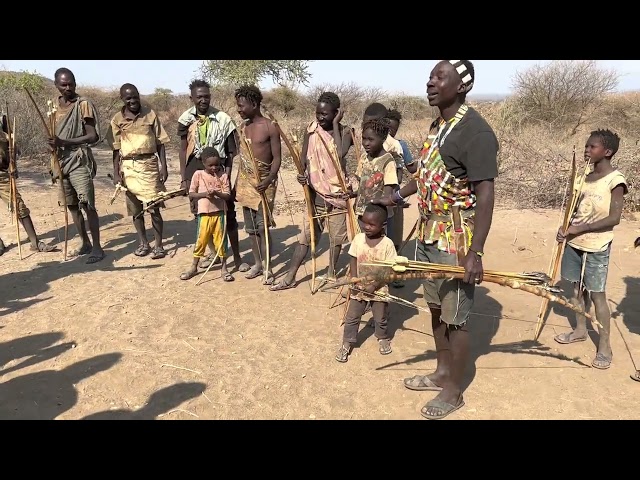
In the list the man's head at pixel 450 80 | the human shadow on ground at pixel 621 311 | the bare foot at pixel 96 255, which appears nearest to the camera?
the man's head at pixel 450 80

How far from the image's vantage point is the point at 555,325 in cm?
424

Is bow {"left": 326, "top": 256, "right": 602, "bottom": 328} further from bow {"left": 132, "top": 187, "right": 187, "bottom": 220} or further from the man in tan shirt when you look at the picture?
the man in tan shirt

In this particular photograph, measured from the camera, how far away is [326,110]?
4445 millimetres

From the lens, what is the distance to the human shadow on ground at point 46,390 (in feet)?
9.93

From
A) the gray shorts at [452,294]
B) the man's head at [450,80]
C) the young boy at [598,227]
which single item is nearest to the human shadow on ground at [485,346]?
the young boy at [598,227]

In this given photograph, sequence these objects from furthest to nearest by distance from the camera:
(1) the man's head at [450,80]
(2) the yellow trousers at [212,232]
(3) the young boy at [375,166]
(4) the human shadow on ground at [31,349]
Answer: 1. (2) the yellow trousers at [212,232]
2. (3) the young boy at [375,166]
3. (4) the human shadow on ground at [31,349]
4. (1) the man's head at [450,80]

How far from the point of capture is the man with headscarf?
2.42m

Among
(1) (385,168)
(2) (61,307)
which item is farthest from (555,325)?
(2) (61,307)

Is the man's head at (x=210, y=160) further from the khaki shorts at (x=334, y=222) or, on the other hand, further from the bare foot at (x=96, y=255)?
the bare foot at (x=96, y=255)

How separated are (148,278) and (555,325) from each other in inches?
170

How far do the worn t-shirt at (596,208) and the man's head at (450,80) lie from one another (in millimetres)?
1650

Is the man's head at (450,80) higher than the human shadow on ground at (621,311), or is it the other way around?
the man's head at (450,80)

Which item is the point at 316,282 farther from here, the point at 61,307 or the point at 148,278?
the point at 61,307

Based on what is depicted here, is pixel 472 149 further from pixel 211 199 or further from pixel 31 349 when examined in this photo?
pixel 31 349
